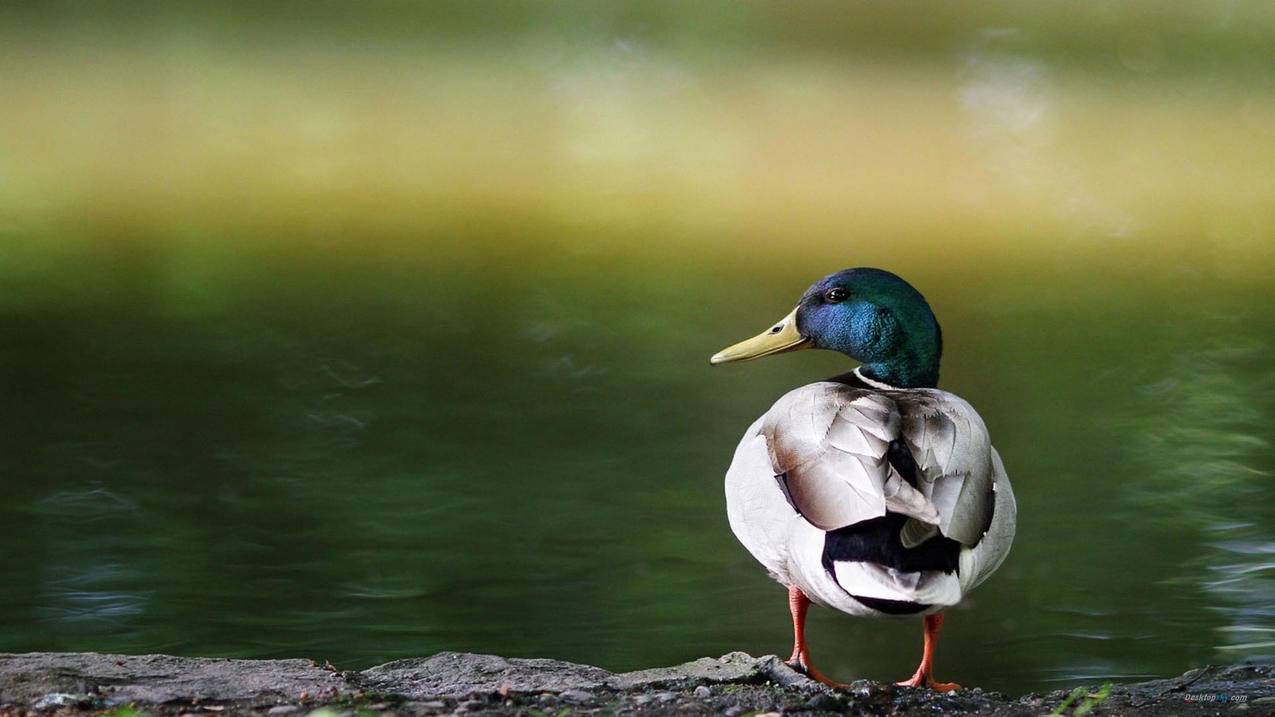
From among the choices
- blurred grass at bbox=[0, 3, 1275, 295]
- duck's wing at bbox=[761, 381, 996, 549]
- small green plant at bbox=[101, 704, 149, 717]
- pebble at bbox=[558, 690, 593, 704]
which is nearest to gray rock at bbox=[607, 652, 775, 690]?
pebble at bbox=[558, 690, 593, 704]

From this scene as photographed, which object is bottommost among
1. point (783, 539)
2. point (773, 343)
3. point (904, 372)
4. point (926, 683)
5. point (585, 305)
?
point (926, 683)

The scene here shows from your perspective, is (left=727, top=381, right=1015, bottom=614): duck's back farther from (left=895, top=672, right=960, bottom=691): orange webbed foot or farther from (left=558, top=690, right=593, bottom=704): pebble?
(left=558, top=690, right=593, bottom=704): pebble

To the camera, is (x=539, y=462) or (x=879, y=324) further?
(x=539, y=462)

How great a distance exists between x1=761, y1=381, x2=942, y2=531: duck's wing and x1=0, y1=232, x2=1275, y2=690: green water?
1.01 metres

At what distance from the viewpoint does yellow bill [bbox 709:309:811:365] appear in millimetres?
5605

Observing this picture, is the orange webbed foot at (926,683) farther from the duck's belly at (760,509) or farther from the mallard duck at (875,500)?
the duck's belly at (760,509)

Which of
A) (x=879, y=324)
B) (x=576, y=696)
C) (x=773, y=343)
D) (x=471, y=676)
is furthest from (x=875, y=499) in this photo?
(x=773, y=343)

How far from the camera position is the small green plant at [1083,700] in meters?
4.06

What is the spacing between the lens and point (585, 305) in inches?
377

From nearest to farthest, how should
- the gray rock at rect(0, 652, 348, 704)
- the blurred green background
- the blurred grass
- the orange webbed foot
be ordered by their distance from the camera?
the gray rock at rect(0, 652, 348, 704) → the orange webbed foot → the blurred green background → the blurred grass

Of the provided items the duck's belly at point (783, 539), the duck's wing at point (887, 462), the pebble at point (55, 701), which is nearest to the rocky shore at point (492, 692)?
the pebble at point (55, 701)

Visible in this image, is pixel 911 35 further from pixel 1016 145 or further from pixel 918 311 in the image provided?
pixel 918 311

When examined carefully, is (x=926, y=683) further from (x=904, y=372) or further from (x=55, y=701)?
(x=55, y=701)

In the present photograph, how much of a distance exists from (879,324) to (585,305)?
14.2ft
